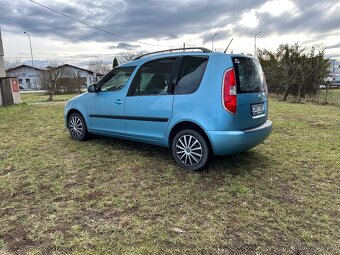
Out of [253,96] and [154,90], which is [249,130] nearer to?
[253,96]

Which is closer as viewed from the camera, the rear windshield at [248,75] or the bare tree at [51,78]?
the rear windshield at [248,75]

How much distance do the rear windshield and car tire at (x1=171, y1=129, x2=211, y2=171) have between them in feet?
2.76

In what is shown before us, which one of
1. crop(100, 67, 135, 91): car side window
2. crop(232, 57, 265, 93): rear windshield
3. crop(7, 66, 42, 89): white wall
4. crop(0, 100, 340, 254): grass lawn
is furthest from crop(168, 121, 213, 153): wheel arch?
crop(7, 66, 42, 89): white wall

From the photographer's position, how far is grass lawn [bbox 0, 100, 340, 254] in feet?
7.77

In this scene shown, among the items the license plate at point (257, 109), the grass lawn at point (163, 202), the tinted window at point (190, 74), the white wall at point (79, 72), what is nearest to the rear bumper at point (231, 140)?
the license plate at point (257, 109)

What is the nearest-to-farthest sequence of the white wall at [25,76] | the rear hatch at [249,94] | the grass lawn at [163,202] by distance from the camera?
the grass lawn at [163,202] < the rear hatch at [249,94] < the white wall at [25,76]

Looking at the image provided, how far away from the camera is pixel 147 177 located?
3.76 metres

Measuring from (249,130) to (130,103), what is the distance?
1.91 meters

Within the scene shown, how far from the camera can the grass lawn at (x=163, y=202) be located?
2.37 meters

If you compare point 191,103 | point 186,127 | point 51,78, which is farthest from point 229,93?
point 51,78

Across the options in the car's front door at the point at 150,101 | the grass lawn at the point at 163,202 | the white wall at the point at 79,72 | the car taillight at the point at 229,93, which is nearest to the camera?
the grass lawn at the point at 163,202

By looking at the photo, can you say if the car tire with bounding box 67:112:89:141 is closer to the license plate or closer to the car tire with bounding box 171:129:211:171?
the car tire with bounding box 171:129:211:171

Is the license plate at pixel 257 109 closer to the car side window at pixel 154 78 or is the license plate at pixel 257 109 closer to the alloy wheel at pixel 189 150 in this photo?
the alloy wheel at pixel 189 150

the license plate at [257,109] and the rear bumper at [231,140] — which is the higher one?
the license plate at [257,109]
